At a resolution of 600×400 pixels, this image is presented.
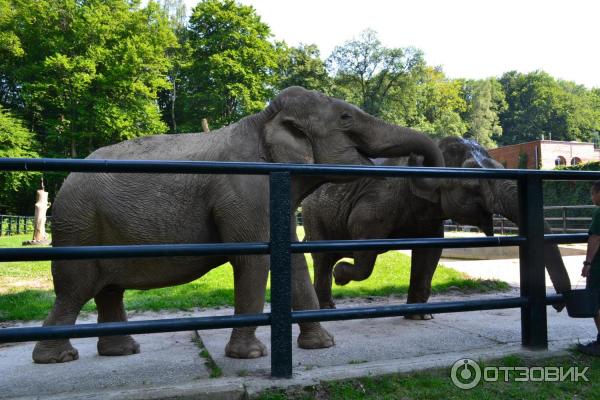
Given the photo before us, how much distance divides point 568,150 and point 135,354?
53900 mm

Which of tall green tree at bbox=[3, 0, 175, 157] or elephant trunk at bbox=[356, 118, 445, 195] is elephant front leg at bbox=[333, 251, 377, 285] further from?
tall green tree at bbox=[3, 0, 175, 157]

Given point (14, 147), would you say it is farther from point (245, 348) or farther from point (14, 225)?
point (245, 348)

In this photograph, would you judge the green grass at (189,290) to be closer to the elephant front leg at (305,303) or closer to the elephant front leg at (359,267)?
the elephant front leg at (359,267)

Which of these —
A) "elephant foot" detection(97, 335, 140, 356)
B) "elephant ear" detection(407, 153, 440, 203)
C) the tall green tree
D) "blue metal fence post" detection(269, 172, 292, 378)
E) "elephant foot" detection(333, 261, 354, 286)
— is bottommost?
"elephant foot" detection(97, 335, 140, 356)

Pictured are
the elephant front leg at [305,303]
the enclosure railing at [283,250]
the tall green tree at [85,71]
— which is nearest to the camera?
the enclosure railing at [283,250]

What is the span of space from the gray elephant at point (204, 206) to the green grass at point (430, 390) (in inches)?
31.0

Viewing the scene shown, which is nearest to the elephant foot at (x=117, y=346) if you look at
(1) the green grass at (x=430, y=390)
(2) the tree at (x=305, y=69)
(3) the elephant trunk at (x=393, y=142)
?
(1) the green grass at (x=430, y=390)

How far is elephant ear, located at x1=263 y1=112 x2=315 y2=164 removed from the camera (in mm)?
3582

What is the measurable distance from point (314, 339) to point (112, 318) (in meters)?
1.57

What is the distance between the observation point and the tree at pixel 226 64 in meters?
34.2

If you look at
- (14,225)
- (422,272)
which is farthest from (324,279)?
(14,225)

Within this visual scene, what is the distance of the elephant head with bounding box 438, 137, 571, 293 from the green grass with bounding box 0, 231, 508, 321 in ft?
7.62

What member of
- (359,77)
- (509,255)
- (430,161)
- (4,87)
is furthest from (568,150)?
(430,161)

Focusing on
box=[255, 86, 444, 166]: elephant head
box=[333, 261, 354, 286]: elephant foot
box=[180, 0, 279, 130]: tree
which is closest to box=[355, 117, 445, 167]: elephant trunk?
box=[255, 86, 444, 166]: elephant head
